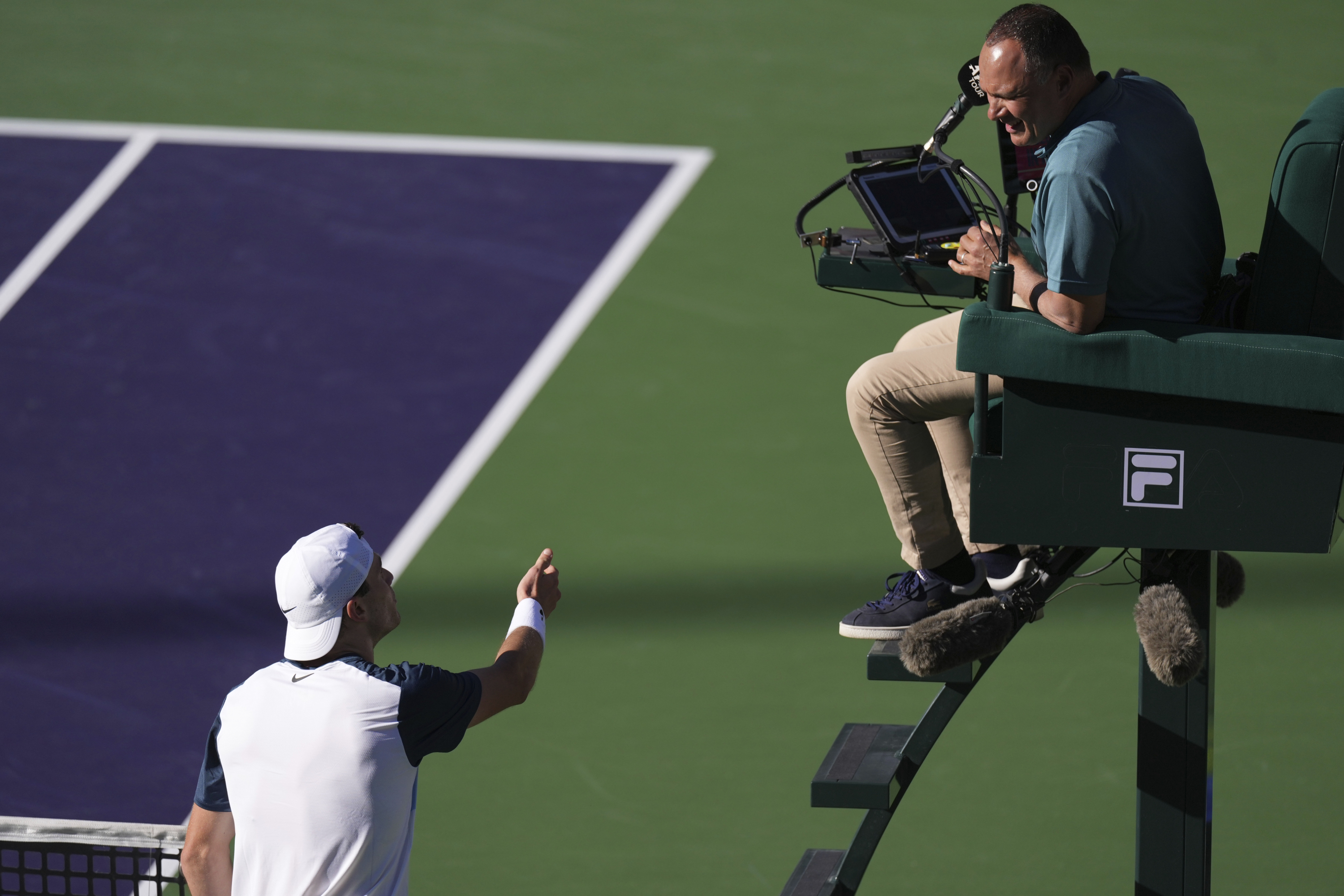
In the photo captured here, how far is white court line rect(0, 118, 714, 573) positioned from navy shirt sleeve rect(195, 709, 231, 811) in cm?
356

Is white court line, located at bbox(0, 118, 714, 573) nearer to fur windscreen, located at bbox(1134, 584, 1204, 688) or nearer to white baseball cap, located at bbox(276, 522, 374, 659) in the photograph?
white baseball cap, located at bbox(276, 522, 374, 659)

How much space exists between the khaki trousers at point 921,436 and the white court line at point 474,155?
3.26 meters

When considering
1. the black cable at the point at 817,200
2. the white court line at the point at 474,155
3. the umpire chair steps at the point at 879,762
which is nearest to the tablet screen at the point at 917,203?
the black cable at the point at 817,200

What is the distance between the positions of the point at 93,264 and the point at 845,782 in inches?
232

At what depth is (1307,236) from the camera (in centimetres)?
340

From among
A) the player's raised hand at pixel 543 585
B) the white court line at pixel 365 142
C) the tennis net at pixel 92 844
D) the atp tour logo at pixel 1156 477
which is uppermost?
the white court line at pixel 365 142

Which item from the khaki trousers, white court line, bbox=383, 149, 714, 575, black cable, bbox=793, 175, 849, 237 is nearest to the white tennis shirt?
the khaki trousers

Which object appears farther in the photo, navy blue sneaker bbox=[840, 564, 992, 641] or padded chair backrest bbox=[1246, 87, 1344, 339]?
navy blue sneaker bbox=[840, 564, 992, 641]

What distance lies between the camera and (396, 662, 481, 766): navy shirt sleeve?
10.8 feet

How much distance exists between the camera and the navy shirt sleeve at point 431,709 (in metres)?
3.30

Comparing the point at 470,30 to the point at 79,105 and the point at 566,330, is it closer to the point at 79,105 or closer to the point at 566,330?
the point at 79,105

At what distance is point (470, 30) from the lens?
10016 mm

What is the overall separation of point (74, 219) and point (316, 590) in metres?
6.08

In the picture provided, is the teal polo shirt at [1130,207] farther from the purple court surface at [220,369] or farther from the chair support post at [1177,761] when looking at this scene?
the purple court surface at [220,369]
